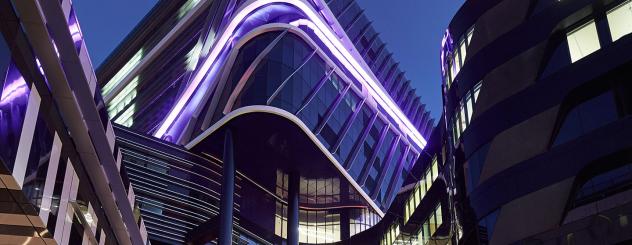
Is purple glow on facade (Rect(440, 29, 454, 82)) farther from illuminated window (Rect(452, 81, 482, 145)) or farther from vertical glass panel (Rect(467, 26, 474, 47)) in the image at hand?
illuminated window (Rect(452, 81, 482, 145))

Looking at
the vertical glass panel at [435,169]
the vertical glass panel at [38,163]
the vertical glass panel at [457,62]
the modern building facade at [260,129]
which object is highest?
the modern building facade at [260,129]

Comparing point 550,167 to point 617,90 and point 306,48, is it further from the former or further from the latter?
point 306,48

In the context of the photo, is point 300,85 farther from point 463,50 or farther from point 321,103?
point 463,50

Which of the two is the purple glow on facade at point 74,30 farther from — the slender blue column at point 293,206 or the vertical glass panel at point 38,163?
the slender blue column at point 293,206

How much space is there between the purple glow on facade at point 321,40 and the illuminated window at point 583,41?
38.0 meters

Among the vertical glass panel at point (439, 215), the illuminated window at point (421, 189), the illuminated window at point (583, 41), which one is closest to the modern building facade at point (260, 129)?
the illuminated window at point (421, 189)

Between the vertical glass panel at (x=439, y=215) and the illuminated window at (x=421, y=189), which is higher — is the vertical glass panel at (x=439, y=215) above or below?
below

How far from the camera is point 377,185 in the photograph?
76.3m

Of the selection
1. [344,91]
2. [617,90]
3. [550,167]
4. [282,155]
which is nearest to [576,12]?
[617,90]

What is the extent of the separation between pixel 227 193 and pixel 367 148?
2118 centimetres

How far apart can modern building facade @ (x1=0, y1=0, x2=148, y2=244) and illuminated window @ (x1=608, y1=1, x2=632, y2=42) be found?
1914cm

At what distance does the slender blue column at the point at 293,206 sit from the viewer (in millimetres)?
65438

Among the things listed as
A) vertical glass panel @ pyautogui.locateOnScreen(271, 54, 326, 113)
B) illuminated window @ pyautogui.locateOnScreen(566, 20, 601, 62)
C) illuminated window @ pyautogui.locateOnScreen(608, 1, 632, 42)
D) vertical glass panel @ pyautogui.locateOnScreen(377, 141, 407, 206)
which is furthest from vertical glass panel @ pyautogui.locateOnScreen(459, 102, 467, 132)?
vertical glass panel @ pyautogui.locateOnScreen(377, 141, 407, 206)

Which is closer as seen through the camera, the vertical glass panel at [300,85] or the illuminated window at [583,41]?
the illuminated window at [583,41]
